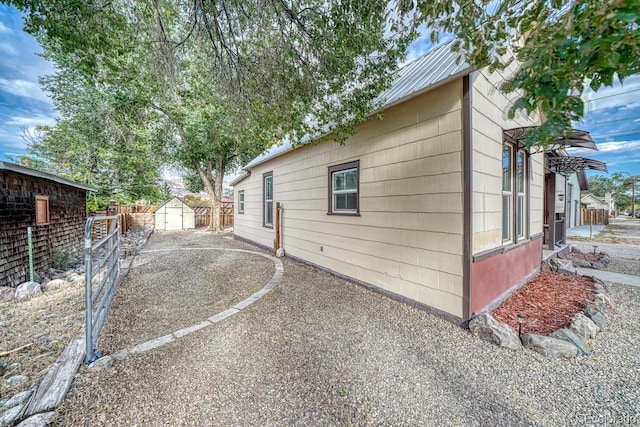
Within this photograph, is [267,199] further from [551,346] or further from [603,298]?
[603,298]

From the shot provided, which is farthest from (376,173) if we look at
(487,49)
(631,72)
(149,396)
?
(149,396)

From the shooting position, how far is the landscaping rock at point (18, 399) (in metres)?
1.80

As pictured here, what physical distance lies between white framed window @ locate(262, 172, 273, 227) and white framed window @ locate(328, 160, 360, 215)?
3.55 m

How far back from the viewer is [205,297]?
420 centimetres

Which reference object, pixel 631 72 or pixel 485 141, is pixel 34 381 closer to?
pixel 631 72

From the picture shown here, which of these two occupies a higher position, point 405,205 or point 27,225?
point 405,205

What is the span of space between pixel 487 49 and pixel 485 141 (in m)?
1.60

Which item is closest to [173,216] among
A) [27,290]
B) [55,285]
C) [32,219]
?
[32,219]

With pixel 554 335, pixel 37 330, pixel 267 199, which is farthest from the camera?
pixel 267 199

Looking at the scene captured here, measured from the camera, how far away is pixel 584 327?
284cm

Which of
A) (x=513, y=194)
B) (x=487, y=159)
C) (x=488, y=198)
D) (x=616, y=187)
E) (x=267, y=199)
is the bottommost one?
(x=488, y=198)

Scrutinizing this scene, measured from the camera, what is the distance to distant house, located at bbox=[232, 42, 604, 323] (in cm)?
322

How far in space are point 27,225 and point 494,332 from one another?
8656mm

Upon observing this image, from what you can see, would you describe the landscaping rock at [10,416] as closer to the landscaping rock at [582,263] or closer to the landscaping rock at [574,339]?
the landscaping rock at [574,339]
